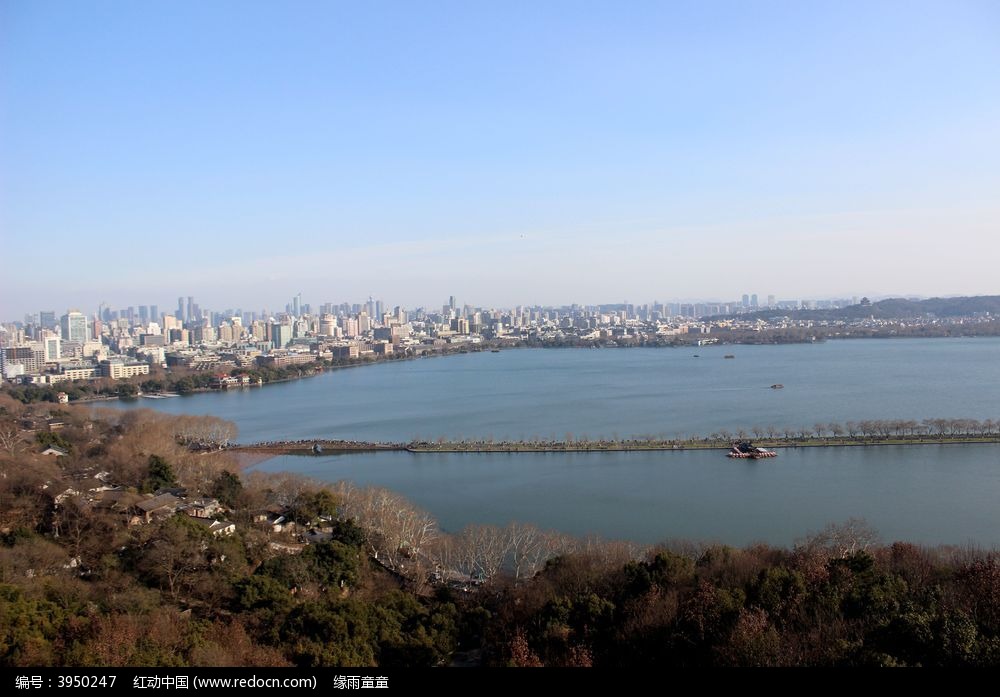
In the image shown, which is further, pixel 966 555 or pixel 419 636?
pixel 966 555

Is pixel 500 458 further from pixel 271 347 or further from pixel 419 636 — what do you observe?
pixel 271 347

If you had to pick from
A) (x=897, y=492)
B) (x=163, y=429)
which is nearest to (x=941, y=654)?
(x=897, y=492)

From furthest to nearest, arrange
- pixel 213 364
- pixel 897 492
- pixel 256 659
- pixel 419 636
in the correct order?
pixel 213 364, pixel 897 492, pixel 419 636, pixel 256 659

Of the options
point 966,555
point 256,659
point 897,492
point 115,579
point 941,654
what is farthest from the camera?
point 897,492

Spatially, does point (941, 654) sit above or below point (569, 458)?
above

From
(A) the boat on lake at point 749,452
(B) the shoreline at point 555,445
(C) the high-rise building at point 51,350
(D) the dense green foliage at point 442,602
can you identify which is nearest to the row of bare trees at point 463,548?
(D) the dense green foliage at point 442,602
